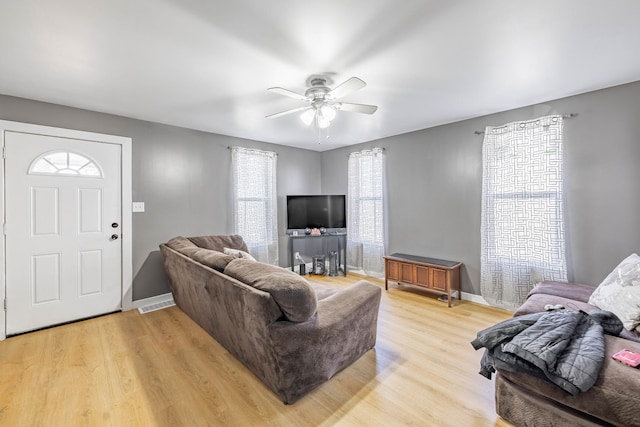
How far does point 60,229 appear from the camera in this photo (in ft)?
9.70

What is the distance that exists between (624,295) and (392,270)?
2.39 meters

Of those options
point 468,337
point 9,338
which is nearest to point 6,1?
point 9,338

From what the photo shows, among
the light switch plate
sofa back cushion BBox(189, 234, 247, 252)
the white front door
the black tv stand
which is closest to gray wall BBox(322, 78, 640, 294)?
the black tv stand

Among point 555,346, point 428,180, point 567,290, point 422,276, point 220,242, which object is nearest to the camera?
point 555,346

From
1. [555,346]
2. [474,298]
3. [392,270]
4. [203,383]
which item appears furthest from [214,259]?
[474,298]

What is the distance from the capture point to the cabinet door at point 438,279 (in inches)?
137

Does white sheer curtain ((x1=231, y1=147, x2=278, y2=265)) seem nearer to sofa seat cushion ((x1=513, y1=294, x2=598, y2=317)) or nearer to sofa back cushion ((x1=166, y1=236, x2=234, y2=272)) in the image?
sofa back cushion ((x1=166, y1=236, x2=234, y2=272))

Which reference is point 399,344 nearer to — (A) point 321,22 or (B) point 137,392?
(B) point 137,392

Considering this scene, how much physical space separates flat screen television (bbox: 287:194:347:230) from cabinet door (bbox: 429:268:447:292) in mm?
1779

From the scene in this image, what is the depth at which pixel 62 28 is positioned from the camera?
1.70 m

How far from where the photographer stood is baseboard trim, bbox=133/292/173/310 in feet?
11.3

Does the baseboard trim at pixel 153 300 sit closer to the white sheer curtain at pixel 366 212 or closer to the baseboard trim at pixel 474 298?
the white sheer curtain at pixel 366 212

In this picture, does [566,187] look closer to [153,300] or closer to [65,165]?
[153,300]

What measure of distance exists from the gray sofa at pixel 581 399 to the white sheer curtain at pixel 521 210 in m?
1.38
